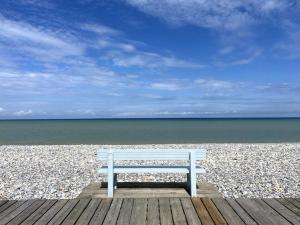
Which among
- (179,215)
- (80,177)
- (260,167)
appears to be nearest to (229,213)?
(179,215)

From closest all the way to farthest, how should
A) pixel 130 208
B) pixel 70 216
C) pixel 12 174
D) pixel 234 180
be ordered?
pixel 70 216 < pixel 130 208 < pixel 234 180 < pixel 12 174

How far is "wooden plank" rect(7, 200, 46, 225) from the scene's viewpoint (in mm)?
5547

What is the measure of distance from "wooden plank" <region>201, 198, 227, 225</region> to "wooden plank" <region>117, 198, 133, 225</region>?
56.8 inches

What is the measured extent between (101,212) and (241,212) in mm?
2522

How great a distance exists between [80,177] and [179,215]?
23.6ft

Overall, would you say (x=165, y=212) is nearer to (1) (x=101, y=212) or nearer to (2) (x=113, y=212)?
(2) (x=113, y=212)

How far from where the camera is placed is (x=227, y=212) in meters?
5.92

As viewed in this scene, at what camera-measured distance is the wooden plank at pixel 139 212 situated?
18.1ft

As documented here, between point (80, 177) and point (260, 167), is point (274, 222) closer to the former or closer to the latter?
point (80, 177)

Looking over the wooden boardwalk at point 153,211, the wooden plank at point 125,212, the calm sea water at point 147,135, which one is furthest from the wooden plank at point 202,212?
the calm sea water at point 147,135

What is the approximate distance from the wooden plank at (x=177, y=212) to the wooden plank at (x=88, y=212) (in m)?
1.45

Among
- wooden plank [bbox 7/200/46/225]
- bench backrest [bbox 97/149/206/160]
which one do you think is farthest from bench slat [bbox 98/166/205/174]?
wooden plank [bbox 7/200/46/225]

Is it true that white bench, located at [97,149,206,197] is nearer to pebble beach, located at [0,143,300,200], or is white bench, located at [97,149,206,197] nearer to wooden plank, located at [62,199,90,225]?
wooden plank, located at [62,199,90,225]

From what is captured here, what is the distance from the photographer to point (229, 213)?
19.2 feet
